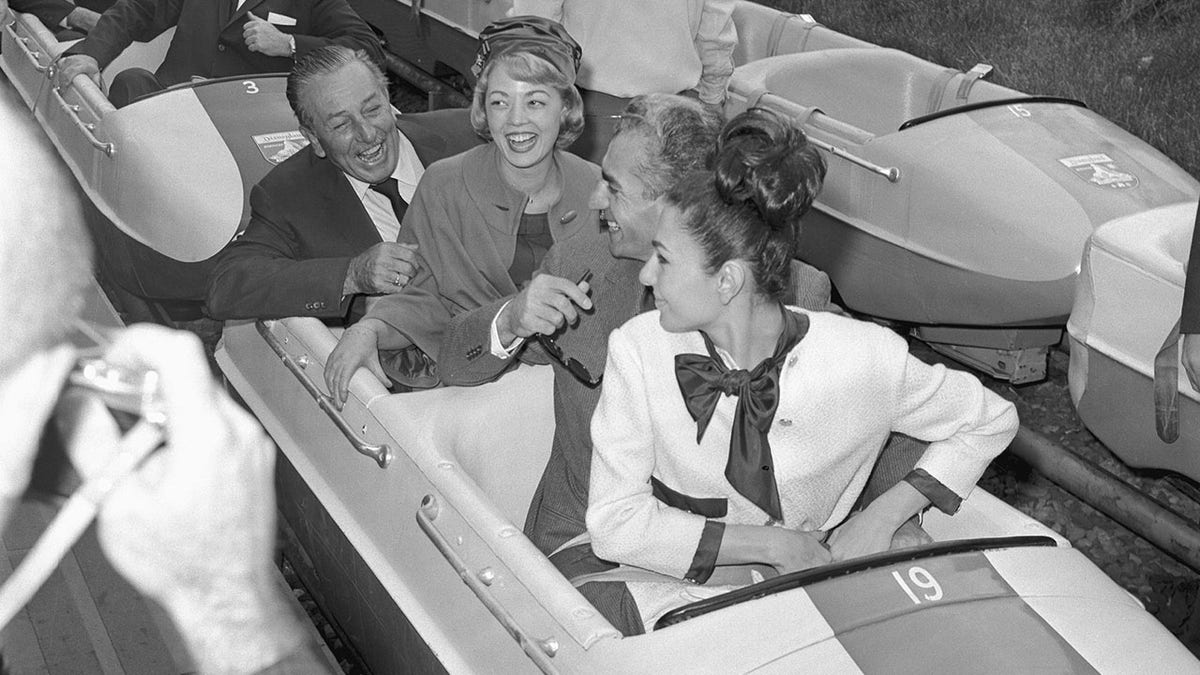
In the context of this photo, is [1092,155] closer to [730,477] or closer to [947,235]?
[947,235]

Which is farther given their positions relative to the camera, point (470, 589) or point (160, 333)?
point (470, 589)

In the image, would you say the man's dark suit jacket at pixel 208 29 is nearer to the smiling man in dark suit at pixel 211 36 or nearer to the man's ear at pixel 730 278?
the smiling man in dark suit at pixel 211 36

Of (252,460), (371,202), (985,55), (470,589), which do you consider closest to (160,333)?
(252,460)

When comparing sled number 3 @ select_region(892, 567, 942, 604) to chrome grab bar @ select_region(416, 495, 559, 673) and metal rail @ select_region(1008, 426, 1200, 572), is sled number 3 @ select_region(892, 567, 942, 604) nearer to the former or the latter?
chrome grab bar @ select_region(416, 495, 559, 673)

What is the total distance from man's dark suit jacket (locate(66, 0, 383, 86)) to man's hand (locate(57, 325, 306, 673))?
3.61m

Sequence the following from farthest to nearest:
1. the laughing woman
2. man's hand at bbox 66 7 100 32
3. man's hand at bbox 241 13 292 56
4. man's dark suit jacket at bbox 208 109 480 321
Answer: man's hand at bbox 66 7 100 32, man's hand at bbox 241 13 292 56, man's dark suit jacket at bbox 208 109 480 321, the laughing woman

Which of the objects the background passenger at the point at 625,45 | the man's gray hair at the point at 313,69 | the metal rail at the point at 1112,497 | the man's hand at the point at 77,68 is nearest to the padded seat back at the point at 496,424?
the man's gray hair at the point at 313,69

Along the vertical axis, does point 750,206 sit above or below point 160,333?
below

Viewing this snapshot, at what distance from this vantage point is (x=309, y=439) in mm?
2965

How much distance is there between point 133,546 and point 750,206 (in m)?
1.06

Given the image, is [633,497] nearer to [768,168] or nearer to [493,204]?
[768,168]

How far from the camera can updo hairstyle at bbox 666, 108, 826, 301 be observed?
2012 mm

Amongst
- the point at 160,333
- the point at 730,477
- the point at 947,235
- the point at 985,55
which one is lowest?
the point at 985,55

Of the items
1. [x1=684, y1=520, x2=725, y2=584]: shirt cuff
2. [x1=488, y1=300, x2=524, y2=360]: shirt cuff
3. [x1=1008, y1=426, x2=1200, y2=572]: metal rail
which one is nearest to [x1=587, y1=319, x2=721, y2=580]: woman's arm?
[x1=684, y1=520, x2=725, y2=584]: shirt cuff
